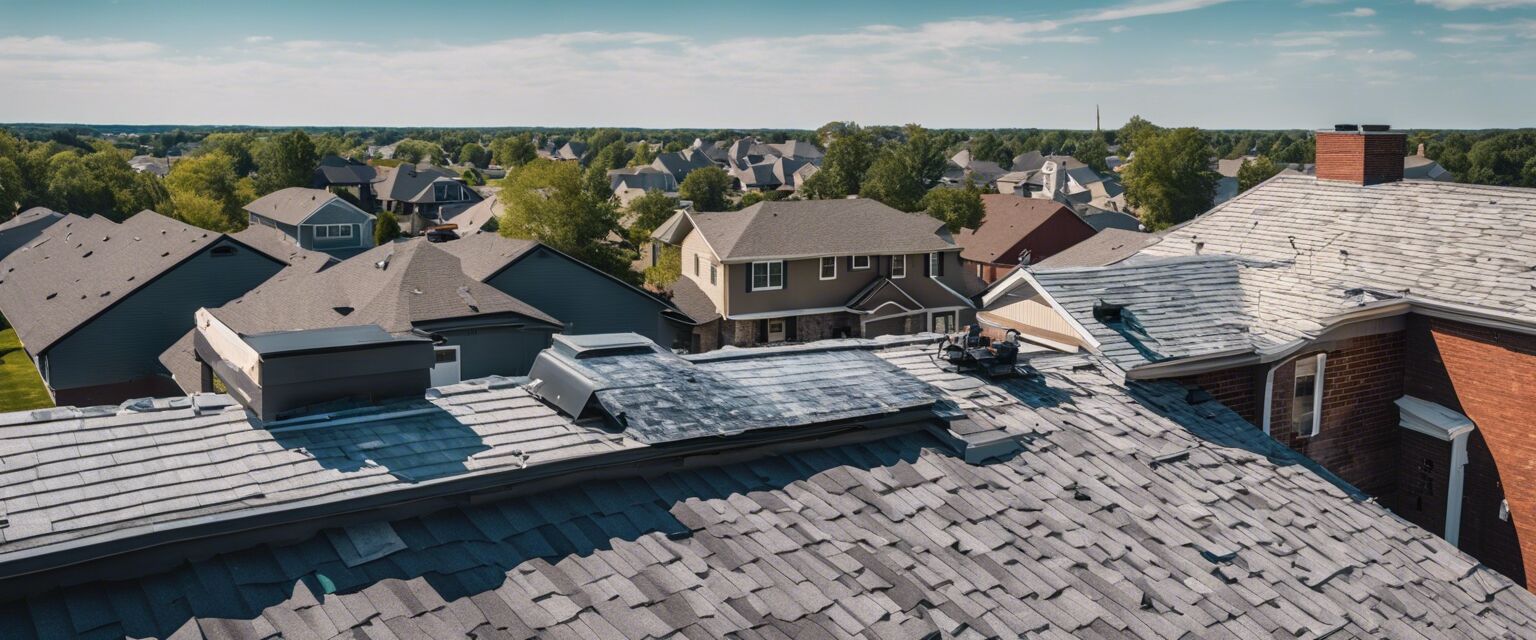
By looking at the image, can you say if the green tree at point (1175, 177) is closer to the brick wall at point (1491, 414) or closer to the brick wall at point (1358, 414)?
the brick wall at point (1358, 414)

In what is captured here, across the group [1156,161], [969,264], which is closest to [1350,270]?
[969,264]

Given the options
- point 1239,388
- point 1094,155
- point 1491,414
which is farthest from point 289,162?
point 1094,155

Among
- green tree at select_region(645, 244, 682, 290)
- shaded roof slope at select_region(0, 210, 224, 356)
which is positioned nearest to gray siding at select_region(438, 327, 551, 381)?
shaded roof slope at select_region(0, 210, 224, 356)

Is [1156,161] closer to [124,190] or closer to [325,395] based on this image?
[124,190]

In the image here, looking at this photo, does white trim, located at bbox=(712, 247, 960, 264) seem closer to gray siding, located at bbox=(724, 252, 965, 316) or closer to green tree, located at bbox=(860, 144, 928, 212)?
gray siding, located at bbox=(724, 252, 965, 316)

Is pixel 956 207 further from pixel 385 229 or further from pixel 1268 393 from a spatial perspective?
pixel 1268 393
